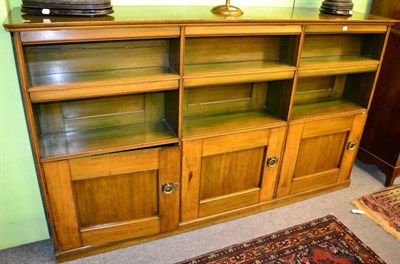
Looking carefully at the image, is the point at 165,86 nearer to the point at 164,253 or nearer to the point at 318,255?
the point at 164,253

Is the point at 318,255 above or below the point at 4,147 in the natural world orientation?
below

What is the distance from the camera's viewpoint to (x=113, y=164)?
1.58m

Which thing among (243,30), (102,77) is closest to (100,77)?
(102,77)

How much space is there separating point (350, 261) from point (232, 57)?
124 cm

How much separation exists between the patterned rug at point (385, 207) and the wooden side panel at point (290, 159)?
50 cm

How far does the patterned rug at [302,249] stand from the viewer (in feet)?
5.85

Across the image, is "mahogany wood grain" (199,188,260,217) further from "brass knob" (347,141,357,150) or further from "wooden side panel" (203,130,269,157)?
"brass knob" (347,141,357,150)

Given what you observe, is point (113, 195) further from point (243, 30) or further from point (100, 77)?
point (243, 30)

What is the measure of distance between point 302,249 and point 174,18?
1363 millimetres

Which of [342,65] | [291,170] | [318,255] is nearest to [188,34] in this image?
[342,65]

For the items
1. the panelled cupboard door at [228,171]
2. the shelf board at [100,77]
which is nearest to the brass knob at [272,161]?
the panelled cupboard door at [228,171]

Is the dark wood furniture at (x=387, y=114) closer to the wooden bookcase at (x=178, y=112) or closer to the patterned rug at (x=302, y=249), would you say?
the wooden bookcase at (x=178, y=112)

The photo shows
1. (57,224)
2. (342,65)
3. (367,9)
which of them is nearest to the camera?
(57,224)

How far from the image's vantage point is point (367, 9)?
2.37 m
